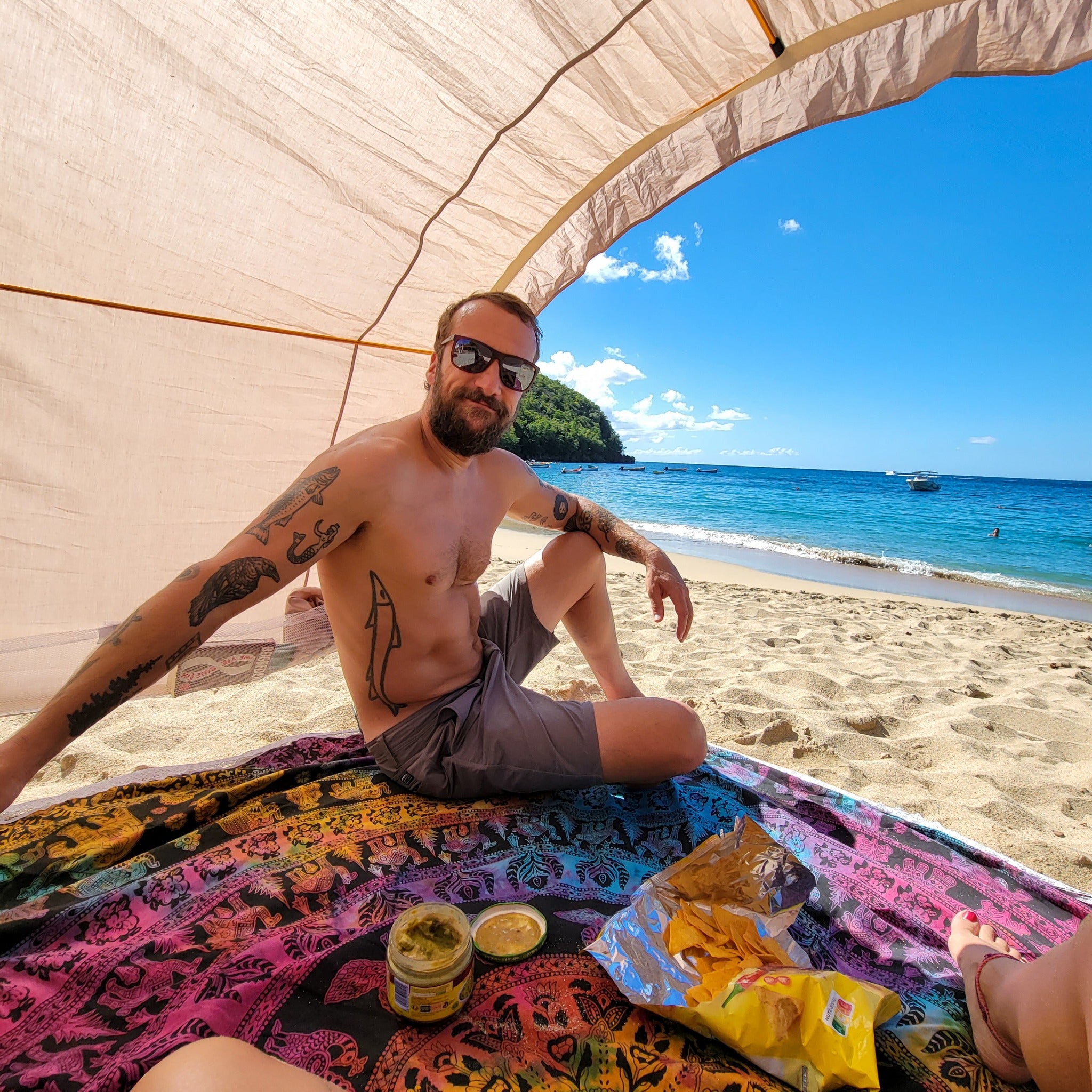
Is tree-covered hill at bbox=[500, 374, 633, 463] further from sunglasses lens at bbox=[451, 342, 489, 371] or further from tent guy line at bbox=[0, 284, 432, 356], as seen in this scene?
sunglasses lens at bbox=[451, 342, 489, 371]

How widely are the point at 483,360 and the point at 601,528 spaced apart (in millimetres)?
951

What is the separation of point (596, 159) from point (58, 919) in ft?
10.2

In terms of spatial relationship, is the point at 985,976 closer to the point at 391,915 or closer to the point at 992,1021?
the point at 992,1021

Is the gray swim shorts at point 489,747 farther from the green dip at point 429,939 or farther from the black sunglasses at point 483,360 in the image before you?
the black sunglasses at point 483,360

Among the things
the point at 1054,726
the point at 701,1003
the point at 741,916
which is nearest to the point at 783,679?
the point at 1054,726

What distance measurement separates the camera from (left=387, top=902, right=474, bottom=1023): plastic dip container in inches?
47.3

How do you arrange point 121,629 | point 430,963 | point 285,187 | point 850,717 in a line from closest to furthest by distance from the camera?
point 430,963
point 121,629
point 285,187
point 850,717

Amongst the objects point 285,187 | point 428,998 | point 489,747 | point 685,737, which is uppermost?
point 285,187

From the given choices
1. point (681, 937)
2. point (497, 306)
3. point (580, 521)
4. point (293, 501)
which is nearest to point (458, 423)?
point (497, 306)

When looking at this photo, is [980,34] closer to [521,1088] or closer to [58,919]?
[521,1088]

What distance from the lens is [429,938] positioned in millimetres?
1272

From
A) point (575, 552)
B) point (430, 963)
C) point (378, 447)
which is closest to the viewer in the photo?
point (430, 963)

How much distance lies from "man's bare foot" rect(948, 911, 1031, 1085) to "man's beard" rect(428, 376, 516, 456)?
2001mm

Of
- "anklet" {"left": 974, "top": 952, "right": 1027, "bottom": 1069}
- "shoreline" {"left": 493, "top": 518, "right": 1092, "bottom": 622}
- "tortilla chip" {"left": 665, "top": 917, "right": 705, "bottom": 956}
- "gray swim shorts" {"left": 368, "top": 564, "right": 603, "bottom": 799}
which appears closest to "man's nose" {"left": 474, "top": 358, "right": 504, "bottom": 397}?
"gray swim shorts" {"left": 368, "top": 564, "right": 603, "bottom": 799}
